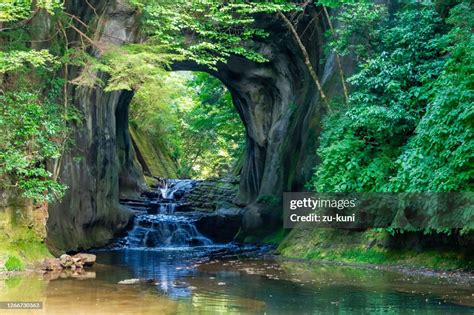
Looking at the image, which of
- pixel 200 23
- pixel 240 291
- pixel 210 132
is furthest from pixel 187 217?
pixel 210 132

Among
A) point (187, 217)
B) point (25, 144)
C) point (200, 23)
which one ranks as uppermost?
point (200, 23)

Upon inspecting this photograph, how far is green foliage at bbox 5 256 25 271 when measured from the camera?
42.8 feet

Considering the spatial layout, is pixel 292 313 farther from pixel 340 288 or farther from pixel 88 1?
pixel 88 1

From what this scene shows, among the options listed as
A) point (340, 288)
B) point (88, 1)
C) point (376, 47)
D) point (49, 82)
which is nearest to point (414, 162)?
point (340, 288)

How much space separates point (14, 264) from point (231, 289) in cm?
583

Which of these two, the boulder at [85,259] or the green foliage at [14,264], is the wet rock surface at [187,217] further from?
the green foliage at [14,264]

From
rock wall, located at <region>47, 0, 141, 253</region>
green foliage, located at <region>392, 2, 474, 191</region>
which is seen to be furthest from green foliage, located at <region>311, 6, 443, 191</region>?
rock wall, located at <region>47, 0, 141, 253</region>

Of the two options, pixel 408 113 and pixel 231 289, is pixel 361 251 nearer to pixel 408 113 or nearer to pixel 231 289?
pixel 408 113

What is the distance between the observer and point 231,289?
33.2 ft

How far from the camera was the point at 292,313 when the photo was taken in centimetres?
771

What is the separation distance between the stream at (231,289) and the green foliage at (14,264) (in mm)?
673

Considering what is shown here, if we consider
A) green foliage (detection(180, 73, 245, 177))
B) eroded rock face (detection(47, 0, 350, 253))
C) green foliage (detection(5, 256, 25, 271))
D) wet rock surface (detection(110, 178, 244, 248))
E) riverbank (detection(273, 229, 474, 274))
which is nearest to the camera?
riverbank (detection(273, 229, 474, 274))

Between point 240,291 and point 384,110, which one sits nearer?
point 240,291

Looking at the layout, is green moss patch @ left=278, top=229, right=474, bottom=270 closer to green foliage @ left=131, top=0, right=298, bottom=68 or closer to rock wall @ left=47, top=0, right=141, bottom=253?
green foliage @ left=131, top=0, right=298, bottom=68
